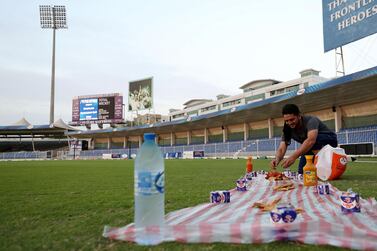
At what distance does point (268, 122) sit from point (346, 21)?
12.5 m

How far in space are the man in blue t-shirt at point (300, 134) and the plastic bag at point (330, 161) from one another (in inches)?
9.0

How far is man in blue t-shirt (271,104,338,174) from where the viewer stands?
3877mm

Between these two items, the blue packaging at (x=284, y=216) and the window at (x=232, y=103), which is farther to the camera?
the window at (x=232, y=103)

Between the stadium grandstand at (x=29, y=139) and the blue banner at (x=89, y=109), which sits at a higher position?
the blue banner at (x=89, y=109)

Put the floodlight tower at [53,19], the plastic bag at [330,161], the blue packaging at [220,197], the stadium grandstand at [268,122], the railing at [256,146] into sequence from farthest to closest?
the floodlight tower at [53,19] → the stadium grandstand at [268,122] → the railing at [256,146] → the plastic bag at [330,161] → the blue packaging at [220,197]

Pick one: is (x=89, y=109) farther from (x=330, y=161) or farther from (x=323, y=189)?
(x=323, y=189)

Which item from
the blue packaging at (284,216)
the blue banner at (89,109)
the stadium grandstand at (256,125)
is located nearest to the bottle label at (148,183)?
the blue packaging at (284,216)

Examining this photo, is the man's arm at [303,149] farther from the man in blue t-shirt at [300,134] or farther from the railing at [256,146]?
the railing at [256,146]

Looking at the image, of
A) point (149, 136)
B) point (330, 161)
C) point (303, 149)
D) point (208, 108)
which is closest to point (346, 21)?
point (330, 161)

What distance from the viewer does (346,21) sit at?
60.9ft

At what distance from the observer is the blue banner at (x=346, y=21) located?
56.5 ft

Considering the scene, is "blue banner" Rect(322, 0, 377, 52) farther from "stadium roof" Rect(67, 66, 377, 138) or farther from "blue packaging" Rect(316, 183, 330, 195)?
"blue packaging" Rect(316, 183, 330, 195)

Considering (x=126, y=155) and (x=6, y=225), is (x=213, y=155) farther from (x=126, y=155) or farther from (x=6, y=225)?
(x=6, y=225)

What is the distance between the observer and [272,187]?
12.3ft
